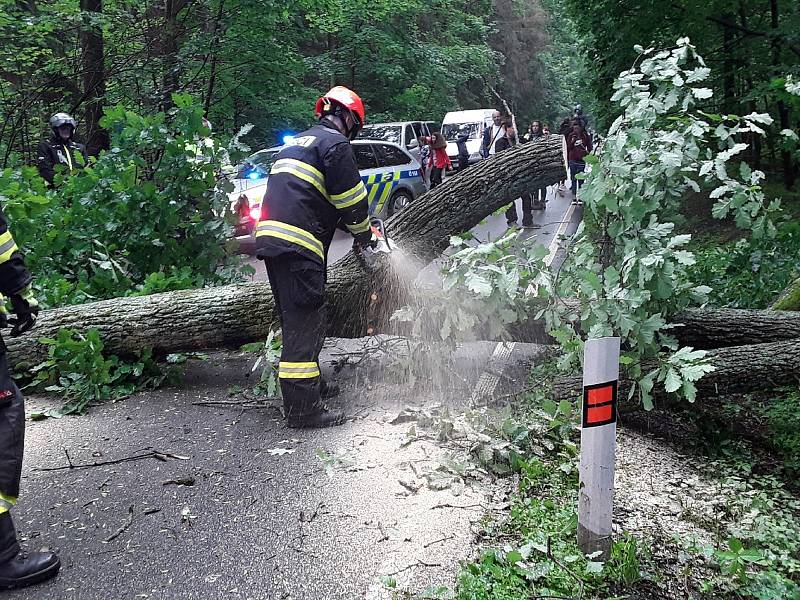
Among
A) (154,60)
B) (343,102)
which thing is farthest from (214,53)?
(343,102)

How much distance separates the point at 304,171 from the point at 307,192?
0.13 metres

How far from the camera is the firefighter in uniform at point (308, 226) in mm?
4293

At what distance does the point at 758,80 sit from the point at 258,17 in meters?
7.82

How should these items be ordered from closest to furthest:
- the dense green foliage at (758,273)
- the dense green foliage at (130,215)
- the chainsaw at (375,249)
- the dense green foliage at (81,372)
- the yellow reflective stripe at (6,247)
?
the yellow reflective stripe at (6,247) < the chainsaw at (375,249) < the dense green foliage at (81,372) < the dense green foliage at (130,215) < the dense green foliage at (758,273)

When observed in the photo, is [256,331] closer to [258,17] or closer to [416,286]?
[416,286]

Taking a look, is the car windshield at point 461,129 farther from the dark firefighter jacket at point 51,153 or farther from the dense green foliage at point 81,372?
the dense green foliage at point 81,372

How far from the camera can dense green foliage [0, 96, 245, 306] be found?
5.82 m

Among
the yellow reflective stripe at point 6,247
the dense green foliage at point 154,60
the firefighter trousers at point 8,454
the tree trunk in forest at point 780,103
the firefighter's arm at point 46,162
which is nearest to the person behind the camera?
the firefighter trousers at point 8,454

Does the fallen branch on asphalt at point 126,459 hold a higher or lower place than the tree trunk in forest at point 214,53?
lower

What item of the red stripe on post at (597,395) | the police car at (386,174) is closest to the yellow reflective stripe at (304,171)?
the red stripe on post at (597,395)

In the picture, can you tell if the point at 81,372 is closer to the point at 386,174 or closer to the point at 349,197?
the point at 349,197

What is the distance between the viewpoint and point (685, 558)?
3.06 m

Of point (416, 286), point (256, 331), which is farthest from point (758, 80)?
point (256, 331)

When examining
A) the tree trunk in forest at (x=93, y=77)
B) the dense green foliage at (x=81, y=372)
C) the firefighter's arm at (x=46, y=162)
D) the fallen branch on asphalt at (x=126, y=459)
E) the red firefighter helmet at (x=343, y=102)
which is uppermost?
the tree trunk in forest at (x=93, y=77)
